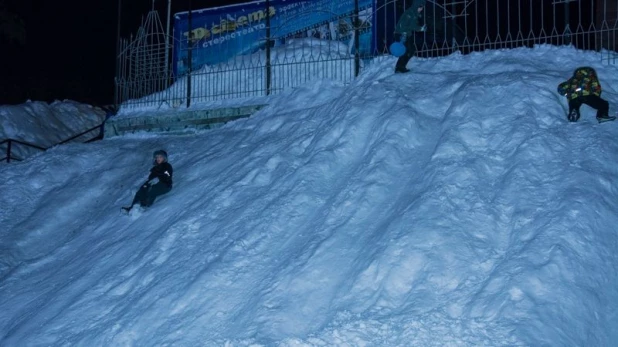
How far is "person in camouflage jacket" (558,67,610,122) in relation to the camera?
10.3 meters

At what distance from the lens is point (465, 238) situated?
26.3 feet

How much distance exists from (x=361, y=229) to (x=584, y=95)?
3.75 meters

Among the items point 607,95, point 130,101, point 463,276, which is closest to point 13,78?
point 130,101

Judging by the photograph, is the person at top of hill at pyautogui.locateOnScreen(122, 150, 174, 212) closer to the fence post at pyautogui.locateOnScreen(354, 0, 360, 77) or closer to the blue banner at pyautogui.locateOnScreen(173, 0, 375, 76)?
the fence post at pyautogui.locateOnScreen(354, 0, 360, 77)

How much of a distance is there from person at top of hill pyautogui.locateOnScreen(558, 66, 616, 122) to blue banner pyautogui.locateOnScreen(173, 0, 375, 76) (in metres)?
5.68

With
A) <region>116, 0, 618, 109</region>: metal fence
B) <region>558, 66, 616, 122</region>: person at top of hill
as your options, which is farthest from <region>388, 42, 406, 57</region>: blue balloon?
<region>558, 66, 616, 122</region>: person at top of hill

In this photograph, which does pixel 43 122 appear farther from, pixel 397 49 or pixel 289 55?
pixel 397 49

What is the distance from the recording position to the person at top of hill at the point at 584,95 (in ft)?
33.8

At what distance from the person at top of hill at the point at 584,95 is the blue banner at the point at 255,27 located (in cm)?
568

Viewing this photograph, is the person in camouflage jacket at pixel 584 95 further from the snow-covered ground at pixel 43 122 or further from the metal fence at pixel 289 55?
the snow-covered ground at pixel 43 122

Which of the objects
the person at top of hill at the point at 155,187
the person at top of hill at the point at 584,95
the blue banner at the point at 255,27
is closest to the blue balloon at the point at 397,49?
the blue banner at the point at 255,27

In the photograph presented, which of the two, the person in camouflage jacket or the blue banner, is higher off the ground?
the blue banner

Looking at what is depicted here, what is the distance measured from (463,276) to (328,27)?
9.84 m

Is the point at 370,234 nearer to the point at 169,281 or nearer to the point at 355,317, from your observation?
the point at 355,317
